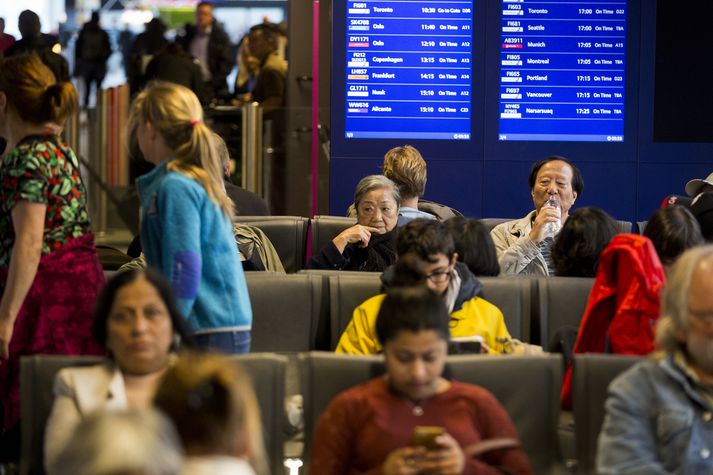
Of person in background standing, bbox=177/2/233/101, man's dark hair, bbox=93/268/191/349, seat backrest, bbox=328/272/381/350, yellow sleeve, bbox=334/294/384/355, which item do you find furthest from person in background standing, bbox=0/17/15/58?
man's dark hair, bbox=93/268/191/349

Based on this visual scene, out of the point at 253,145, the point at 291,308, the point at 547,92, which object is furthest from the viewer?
the point at 253,145

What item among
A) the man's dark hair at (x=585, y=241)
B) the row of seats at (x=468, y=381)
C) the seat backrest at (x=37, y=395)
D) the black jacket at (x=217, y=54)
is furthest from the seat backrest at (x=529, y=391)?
the black jacket at (x=217, y=54)

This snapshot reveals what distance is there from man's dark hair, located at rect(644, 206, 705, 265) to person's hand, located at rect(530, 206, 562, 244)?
5.40ft

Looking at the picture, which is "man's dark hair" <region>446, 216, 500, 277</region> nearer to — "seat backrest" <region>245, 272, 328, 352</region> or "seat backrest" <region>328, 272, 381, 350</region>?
"seat backrest" <region>328, 272, 381, 350</region>

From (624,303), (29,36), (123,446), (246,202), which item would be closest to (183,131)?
(624,303)

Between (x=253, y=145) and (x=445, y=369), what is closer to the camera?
(x=445, y=369)

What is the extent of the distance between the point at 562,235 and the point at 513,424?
6.07 ft

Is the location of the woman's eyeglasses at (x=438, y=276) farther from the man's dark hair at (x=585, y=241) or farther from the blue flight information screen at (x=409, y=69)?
the blue flight information screen at (x=409, y=69)

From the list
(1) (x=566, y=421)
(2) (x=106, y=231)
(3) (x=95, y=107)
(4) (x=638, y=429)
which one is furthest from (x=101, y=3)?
(4) (x=638, y=429)

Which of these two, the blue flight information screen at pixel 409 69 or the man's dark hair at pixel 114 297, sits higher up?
the blue flight information screen at pixel 409 69

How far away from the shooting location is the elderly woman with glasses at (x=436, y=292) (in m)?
4.43

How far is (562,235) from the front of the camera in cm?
545

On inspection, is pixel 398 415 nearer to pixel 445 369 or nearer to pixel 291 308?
pixel 445 369

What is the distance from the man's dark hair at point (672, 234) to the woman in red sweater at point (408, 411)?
1519 millimetres
